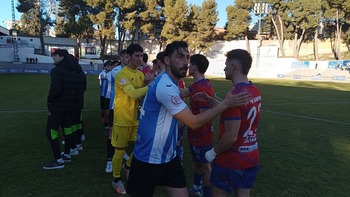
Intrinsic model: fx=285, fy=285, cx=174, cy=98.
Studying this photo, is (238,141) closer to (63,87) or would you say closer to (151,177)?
(151,177)

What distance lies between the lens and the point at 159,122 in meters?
2.79

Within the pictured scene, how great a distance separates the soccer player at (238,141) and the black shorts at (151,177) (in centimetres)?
38

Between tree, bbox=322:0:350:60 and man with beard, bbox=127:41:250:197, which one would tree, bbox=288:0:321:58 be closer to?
tree, bbox=322:0:350:60

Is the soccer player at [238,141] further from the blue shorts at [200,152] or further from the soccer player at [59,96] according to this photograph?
the soccer player at [59,96]

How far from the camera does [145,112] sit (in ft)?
9.32

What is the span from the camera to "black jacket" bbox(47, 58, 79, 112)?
5.14 metres

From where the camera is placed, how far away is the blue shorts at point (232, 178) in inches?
112

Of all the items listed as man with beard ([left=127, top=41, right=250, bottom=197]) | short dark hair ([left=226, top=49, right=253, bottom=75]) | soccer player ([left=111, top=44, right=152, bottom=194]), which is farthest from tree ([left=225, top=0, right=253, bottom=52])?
man with beard ([left=127, top=41, right=250, bottom=197])

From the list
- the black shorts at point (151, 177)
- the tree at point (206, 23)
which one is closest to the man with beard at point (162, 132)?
the black shorts at point (151, 177)

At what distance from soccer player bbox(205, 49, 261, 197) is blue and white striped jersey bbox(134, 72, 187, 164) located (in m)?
0.46

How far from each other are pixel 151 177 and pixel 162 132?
1.58 feet

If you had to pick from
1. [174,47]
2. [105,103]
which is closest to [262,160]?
[174,47]

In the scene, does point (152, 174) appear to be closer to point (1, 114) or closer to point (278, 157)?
point (278, 157)

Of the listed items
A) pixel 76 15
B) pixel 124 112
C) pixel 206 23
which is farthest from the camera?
pixel 76 15
